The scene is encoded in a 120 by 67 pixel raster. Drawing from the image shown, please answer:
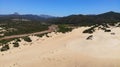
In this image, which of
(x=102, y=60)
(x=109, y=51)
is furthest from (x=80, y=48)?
(x=102, y=60)

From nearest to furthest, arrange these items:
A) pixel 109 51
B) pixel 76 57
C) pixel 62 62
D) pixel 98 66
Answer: pixel 98 66 → pixel 62 62 → pixel 76 57 → pixel 109 51

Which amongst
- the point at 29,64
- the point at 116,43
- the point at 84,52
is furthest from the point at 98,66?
the point at 116,43

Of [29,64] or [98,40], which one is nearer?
[29,64]

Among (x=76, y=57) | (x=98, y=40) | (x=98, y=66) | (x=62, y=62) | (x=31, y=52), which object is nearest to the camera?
(x=98, y=66)

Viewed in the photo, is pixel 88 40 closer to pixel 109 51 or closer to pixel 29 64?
pixel 109 51

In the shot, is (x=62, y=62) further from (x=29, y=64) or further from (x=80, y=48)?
(x=80, y=48)

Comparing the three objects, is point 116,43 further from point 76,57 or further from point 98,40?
point 76,57

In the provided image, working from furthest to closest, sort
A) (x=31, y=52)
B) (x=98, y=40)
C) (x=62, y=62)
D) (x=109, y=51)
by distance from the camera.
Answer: (x=98, y=40)
(x=31, y=52)
(x=109, y=51)
(x=62, y=62)

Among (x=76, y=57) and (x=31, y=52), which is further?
(x=31, y=52)

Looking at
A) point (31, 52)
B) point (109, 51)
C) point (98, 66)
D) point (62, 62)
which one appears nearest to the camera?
point (98, 66)
